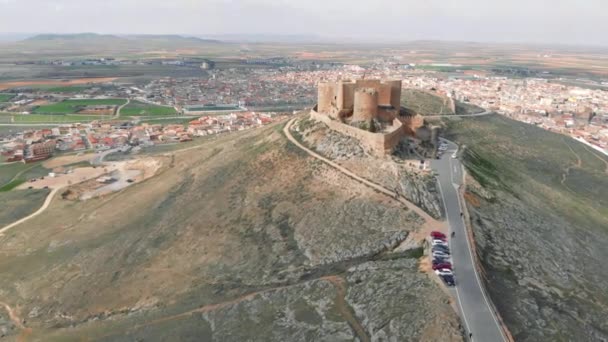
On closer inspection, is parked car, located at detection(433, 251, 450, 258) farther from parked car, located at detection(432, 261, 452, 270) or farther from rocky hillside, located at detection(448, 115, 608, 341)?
rocky hillside, located at detection(448, 115, 608, 341)

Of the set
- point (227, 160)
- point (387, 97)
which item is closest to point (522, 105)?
point (387, 97)

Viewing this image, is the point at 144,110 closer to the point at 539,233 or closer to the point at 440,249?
the point at 539,233

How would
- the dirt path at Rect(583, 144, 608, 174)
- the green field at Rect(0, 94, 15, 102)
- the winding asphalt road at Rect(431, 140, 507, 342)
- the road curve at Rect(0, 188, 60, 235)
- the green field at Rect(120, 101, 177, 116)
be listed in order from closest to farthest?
the winding asphalt road at Rect(431, 140, 507, 342) → the road curve at Rect(0, 188, 60, 235) → the dirt path at Rect(583, 144, 608, 174) → the green field at Rect(120, 101, 177, 116) → the green field at Rect(0, 94, 15, 102)

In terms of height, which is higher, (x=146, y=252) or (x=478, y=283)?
(x=478, y=283)

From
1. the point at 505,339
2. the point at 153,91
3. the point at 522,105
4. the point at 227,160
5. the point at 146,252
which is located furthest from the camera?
the point at 153,91

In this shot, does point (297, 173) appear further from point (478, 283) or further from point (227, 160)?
point (478, 283)

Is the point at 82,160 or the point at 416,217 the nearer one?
the point at 416,217

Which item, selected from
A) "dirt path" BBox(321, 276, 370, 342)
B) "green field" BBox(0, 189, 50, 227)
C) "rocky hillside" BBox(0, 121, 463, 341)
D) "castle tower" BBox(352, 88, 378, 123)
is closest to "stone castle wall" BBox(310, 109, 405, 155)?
"castle tower" BBox(352, 88, 378, 123)
